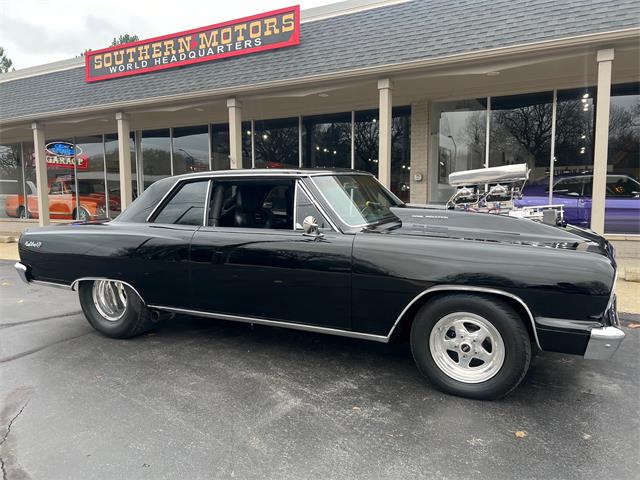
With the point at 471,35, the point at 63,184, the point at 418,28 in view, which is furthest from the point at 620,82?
the point at 63,184

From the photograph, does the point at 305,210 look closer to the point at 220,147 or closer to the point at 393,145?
the point at 393,145

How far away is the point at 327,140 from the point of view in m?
12.0

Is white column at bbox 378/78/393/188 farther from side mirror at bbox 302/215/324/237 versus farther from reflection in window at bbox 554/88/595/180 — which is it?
side mirror at bbox 302/215/324/237

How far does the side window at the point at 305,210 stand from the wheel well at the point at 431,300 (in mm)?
937

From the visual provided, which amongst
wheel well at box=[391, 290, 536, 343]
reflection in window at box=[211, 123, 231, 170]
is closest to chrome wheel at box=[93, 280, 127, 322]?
wheel well at box=[391, 290, 536, 343]

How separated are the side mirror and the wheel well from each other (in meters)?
0.89

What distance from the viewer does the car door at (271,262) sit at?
3.41m

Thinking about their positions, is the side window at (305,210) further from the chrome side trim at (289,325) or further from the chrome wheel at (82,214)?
the chrome wheel at (82,214)

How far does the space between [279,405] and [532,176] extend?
28.5 ft

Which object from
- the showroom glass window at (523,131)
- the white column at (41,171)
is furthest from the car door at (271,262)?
the white column at (41,171)

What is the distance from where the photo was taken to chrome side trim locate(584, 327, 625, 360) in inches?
107

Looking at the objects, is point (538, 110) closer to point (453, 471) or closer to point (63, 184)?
point (453, 471)

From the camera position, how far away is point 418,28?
26.7 feet

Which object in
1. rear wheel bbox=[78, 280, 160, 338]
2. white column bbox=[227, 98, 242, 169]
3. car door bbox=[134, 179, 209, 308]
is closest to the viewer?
car door bbox=[134, 179, 209, 308]
